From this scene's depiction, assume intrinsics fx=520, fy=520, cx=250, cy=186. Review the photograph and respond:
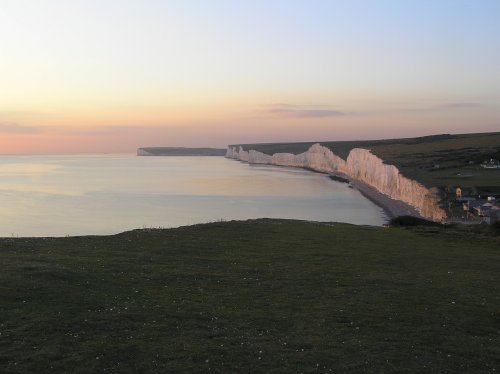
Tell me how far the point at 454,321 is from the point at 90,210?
5311 cm

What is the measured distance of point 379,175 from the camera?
8881 cm

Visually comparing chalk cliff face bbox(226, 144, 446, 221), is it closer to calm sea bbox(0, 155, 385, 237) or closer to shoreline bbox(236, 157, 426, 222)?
shoreline bbox(236, 157, 426, 222)

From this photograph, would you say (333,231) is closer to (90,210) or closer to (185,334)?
(185,334)

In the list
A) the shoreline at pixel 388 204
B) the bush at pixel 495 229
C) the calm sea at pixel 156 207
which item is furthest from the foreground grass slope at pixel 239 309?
the shoreline at pixel 388 204

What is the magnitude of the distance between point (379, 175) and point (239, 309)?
8254 centimetres

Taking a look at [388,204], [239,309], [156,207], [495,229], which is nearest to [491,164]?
[388,204]

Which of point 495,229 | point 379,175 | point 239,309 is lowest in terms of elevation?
point 379,175

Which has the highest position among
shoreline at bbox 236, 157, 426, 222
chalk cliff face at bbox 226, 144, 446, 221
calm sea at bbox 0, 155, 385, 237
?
chalk cliff face at bbox 226, 144, 446, 221

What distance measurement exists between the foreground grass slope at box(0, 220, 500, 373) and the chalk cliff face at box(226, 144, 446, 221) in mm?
34263

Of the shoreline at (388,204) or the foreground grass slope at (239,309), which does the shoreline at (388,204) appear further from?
the foreground grass slope at (239,309)

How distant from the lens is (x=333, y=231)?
21.8 meters

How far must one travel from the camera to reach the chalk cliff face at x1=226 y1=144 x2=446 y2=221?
51806mm

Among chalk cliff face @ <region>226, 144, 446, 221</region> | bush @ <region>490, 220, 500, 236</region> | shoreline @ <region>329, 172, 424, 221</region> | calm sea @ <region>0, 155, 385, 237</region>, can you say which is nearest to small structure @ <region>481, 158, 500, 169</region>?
chalk cliff face @ <region>226, 144, 446, 221</region>

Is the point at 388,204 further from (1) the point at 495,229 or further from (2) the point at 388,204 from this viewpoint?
(1) the point at 495,229
